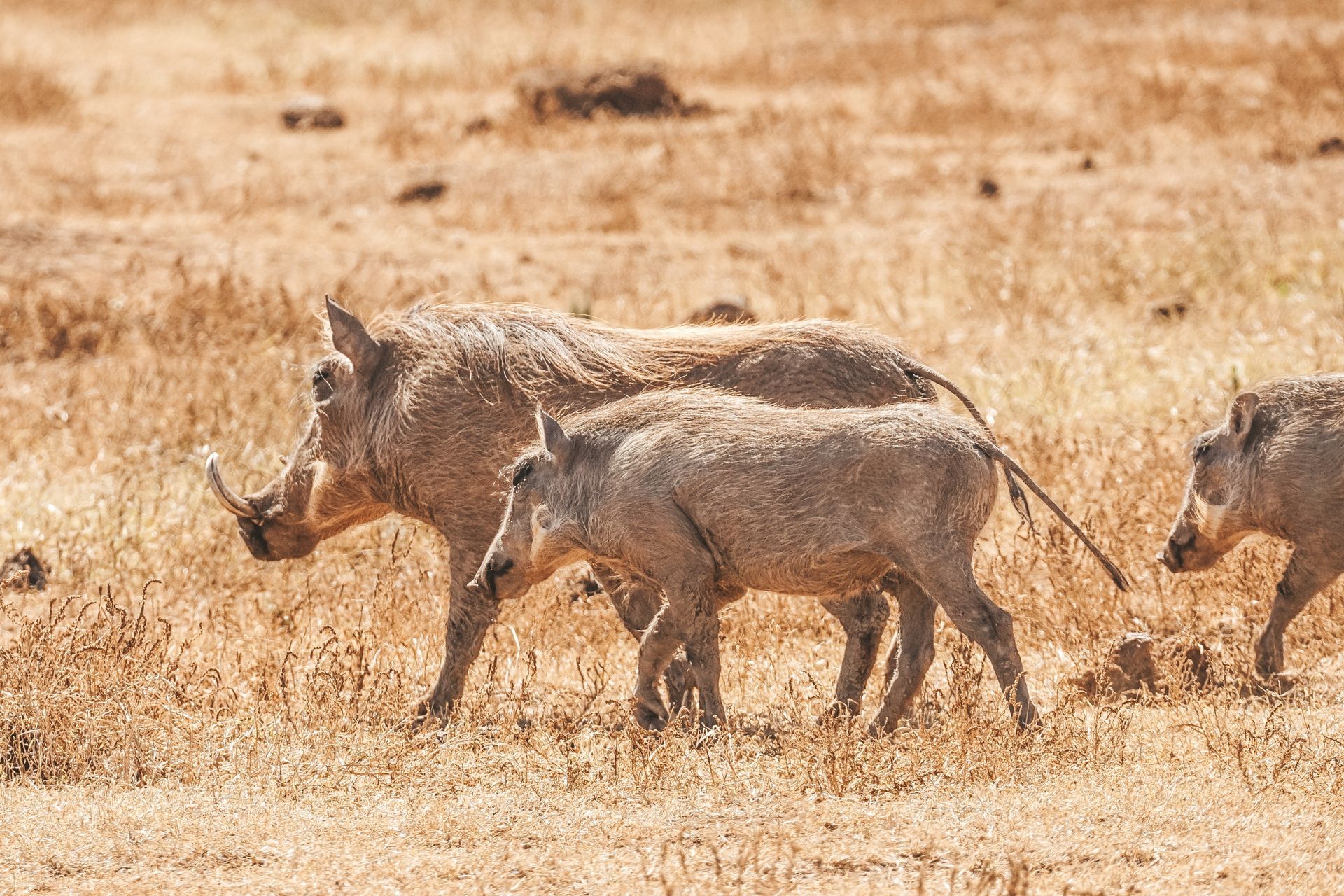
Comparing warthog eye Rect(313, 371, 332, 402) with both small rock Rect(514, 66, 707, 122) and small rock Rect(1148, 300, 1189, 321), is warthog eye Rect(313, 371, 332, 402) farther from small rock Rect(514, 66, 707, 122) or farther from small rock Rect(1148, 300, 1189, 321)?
small rock Rect(514, 66, 707, 122)

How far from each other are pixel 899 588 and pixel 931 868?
1422 millimetres

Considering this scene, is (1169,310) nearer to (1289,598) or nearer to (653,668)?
(1289,598)

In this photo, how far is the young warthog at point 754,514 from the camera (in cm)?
517

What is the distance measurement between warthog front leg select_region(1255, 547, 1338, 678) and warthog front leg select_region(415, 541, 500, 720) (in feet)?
8.41

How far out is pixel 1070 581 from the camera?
22.4 ft

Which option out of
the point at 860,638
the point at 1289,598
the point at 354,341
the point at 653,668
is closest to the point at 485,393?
the point at 354,341

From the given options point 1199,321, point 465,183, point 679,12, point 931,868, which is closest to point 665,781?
point 931,868

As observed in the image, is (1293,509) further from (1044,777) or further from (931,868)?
(931,868)

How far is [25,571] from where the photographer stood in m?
7.33

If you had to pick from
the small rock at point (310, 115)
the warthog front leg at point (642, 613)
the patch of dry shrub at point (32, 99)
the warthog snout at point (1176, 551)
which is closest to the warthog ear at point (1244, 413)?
the warthog snout at point (1176, 551)

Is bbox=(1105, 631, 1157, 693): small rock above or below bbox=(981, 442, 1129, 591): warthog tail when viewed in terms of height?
below

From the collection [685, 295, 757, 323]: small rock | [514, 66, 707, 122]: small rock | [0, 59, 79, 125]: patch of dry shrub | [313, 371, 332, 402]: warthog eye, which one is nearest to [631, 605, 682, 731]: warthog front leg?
[313, 371, 332, 402]: warthog eye

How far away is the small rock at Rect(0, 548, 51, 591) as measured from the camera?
7.37 metres

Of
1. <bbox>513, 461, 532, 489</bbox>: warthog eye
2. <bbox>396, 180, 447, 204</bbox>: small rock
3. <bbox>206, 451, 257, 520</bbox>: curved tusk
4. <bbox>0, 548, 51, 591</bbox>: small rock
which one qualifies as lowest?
<bbox>0, 548, 51, 591</bbox>: small rock
